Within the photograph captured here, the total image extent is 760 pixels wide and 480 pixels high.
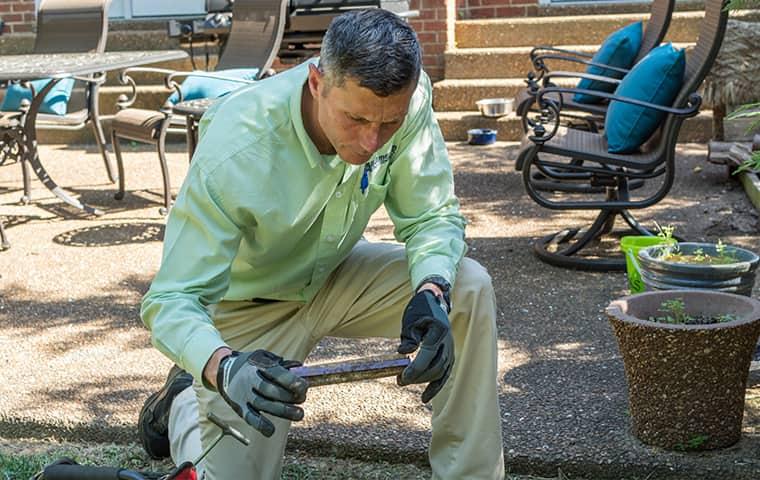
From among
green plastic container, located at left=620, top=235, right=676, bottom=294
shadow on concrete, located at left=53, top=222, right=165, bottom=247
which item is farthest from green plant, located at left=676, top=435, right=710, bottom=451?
shadow on concrete, located at left=53, top=222, right=165, bottom=247

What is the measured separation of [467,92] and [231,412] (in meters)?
6.68

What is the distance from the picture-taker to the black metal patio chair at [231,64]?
7.07 m

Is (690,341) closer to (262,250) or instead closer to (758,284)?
(262,250)

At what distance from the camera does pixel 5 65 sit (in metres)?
6.96

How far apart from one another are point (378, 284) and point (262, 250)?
40cm

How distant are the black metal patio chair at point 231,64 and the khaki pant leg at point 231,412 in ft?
12.7

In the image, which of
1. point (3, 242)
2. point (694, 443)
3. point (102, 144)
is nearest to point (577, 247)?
point (694, 443)

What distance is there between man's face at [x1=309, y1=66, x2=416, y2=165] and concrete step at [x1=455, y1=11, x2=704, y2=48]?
7.28 m

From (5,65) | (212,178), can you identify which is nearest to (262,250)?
(212,178)

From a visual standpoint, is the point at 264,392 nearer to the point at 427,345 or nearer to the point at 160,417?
the point at 427,345

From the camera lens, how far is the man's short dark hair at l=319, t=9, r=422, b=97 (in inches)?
102

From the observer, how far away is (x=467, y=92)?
9391mm

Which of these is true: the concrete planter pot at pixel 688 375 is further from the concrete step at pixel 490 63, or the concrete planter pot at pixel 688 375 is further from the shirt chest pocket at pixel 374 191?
the concrete step at pixel 490 63

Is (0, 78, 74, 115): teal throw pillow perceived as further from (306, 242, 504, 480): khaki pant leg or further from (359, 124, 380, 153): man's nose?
(359, 124, 380, 153): man's nose
